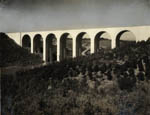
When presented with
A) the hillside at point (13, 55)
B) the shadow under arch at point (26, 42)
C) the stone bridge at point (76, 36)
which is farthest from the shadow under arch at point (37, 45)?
the hillside at point (13, 55)

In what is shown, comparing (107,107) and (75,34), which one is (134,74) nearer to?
(107,107)

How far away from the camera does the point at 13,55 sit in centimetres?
2228

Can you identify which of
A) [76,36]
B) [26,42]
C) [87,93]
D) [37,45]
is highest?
[76,36]

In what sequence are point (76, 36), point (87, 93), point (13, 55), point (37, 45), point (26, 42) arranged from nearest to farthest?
point (87, 93)
point (76, 36)
point (13, 55)
point (37, 45)
point (26, 42)

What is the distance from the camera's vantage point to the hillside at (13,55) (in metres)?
20.1

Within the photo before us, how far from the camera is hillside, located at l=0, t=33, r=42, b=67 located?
66.0 feet

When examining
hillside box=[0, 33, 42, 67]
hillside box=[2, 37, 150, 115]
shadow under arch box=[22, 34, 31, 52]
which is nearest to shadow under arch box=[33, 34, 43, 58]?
shadow under arch box=[22, 34, 31, 52]

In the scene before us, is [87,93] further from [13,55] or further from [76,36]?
[13,55]

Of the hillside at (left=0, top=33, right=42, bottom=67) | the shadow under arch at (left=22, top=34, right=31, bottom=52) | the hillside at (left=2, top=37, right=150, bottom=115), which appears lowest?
the hillside at (left=2, top=37, right=150, bottom=115)

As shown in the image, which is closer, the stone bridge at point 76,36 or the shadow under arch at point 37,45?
the stone bridge at point 76,36

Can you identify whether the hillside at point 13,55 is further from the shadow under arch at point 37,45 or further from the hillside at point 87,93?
the hillside at point 87,93

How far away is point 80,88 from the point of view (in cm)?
659

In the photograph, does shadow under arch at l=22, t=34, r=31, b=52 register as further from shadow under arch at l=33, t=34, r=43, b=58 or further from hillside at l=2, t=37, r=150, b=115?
hillside at l=2, t=37, r=150, b=115

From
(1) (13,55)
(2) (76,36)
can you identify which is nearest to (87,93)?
(2) (76,36)
